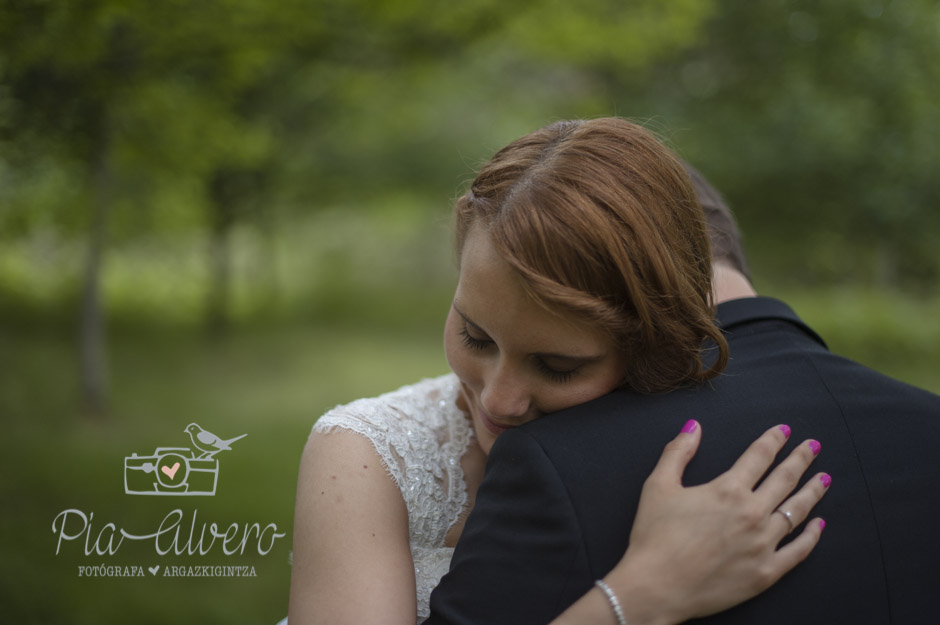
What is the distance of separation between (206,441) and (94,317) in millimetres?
933

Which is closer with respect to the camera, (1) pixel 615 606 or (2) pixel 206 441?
(1) pixel 615 606

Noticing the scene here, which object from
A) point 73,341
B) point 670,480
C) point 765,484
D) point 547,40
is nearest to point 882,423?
point 765,484

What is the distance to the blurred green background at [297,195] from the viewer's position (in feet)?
11.3

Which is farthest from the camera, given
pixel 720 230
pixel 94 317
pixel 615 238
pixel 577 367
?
pixel 94 317

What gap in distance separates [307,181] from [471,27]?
1.45 m

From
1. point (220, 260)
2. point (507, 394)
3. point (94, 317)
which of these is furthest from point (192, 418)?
point (507, 394)

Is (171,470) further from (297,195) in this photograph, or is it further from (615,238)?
(615,238)

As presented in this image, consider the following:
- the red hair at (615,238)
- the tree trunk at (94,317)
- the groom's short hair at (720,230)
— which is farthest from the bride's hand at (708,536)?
the tree trunk at (94,317)

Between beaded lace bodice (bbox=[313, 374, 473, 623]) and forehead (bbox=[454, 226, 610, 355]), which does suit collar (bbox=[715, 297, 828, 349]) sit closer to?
forehead (bbox=[454, 226, 610, 355])

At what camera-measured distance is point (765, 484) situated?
A: 115cm

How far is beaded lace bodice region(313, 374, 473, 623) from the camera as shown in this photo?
1.42 metres

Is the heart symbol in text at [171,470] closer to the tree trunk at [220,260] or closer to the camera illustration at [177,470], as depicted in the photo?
the camera illustration at [177,470]

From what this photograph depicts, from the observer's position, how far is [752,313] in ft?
4.74

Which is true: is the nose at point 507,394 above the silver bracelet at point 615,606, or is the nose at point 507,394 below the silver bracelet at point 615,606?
above
